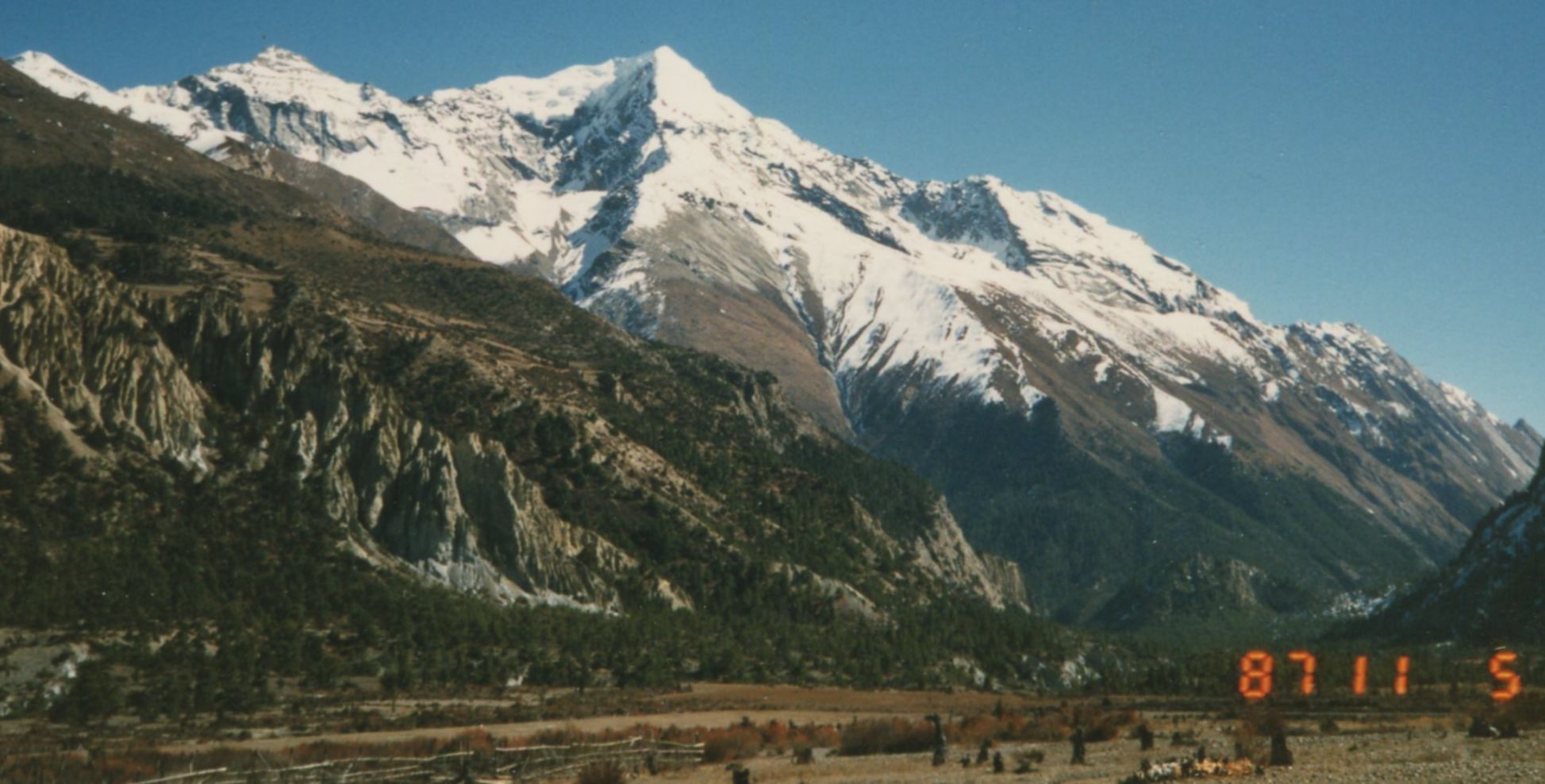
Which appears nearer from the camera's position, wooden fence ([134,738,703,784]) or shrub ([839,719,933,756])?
wooden fence ([134,738,703,784])

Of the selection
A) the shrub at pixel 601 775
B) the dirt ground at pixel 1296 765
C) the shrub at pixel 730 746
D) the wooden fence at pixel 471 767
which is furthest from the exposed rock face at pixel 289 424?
the dirt ground at pixel 1296 765

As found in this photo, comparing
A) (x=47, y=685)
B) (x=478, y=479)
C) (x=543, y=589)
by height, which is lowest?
(x=47, y=685)

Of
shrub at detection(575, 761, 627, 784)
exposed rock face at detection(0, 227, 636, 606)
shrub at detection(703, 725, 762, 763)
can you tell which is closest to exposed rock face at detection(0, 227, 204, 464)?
exposed rock face at detection(0, 227, 636, 606)

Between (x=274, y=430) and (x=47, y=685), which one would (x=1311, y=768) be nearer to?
(x=47, y=685)

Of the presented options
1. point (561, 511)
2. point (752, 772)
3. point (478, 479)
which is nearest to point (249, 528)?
point (478, 479)

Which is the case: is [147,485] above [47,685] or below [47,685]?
above

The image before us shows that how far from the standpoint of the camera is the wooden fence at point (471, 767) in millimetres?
57688

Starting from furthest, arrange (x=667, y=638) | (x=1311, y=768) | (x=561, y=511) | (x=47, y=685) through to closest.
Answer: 1. (x=561, y=511)
2. (x=667, y=638)
3. (x=47, y=685)
4. (x=1311, y=768)

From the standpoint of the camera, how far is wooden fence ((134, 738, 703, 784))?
57.7 m

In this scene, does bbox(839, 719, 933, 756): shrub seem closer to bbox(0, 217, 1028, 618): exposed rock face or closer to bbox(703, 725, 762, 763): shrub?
bbox(703, 725, 762, 763): shrub

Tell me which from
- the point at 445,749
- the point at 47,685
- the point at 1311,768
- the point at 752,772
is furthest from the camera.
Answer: the point at 47,685

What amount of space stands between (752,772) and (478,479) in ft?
384

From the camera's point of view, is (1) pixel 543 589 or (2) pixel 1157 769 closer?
(2) pixel 1157 769

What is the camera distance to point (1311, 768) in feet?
171
